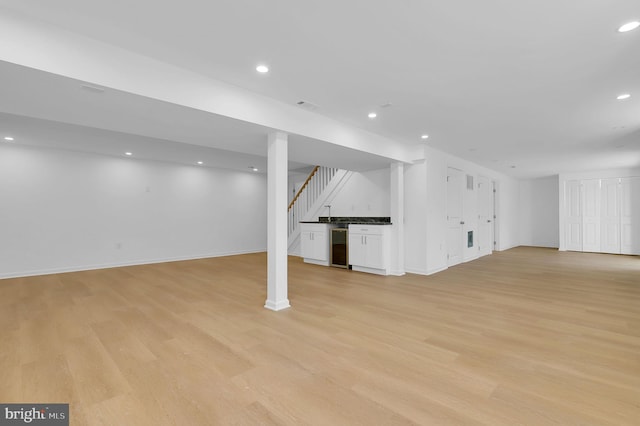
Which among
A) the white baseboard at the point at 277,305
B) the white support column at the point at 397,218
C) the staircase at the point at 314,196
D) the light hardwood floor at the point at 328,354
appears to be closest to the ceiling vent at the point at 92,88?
the light hardwood floor at the point at 328,354

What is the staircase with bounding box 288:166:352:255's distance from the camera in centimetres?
787

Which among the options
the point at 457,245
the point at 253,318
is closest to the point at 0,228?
the point at 253,318

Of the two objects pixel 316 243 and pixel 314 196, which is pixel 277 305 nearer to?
pixel 316 243

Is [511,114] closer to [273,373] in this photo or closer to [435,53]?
[435,53]

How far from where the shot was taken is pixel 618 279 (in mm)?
5273

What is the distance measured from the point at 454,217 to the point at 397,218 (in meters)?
1.88

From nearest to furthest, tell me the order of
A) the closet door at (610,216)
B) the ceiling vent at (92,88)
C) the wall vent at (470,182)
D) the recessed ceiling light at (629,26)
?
1. the recessed ceiling light at (629,26)
2. the ceiling vent at (92,88)
3. the wall vent at (470,182)
4. the closet door at (610,216)

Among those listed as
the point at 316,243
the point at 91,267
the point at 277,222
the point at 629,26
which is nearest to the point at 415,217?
the point at 316,243

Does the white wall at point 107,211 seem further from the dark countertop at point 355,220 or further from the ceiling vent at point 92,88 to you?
the ceiling vent at point 92,88

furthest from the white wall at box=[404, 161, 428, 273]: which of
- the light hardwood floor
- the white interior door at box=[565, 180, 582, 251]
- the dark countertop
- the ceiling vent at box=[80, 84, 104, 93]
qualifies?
the white interior door at box=[565, 180, 582, 251]

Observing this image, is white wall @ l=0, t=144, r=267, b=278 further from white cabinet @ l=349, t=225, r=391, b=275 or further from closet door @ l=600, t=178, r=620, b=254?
closet door @ l=600, t=178, r=620, b=254

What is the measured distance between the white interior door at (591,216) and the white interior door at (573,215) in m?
0.10

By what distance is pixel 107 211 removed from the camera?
6664mm

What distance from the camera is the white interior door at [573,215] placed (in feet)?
30.8
